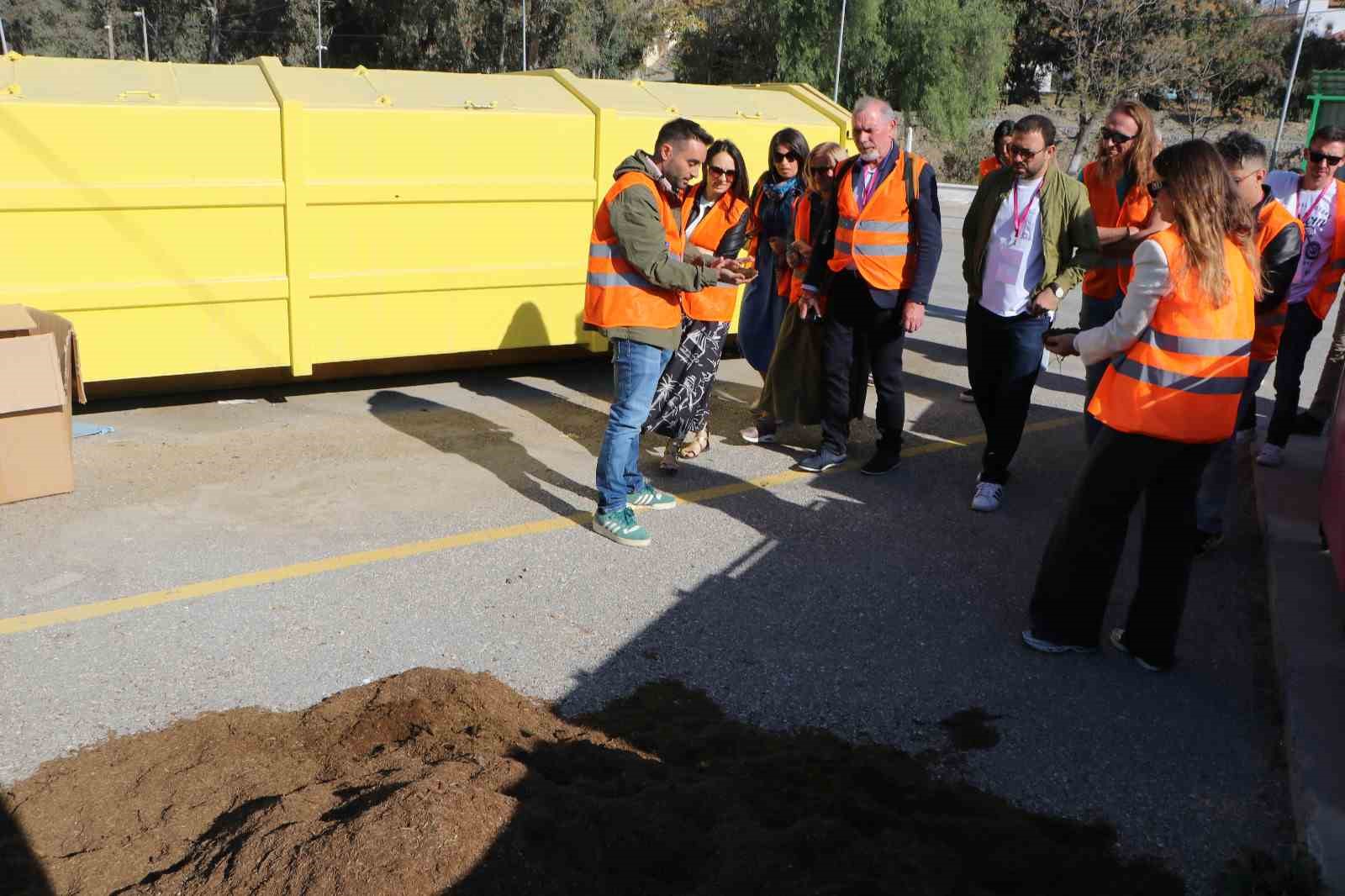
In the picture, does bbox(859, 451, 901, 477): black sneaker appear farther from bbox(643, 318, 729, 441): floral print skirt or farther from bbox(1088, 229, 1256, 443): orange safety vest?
bbox(1088, 229, 1256, 443): orange safety vest

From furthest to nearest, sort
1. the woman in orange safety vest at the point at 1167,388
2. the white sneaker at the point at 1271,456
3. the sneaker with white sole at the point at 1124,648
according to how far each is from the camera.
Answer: the white sneaker at the point at 1271,456, the sneaker with white sole at the point at 1124,648, the woman in orange safety vest at the point at 1167,388

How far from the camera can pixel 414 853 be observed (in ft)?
8.55

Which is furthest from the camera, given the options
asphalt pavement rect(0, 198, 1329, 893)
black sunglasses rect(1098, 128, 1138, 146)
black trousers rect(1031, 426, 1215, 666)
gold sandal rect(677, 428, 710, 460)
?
gold sandal rect(677, 428, 710, 460)

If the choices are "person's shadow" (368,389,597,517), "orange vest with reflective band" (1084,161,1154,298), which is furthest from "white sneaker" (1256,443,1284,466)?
"person's shadow" (368,389,597,517)

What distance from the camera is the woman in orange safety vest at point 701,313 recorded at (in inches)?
244

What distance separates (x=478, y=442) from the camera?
22.2 feet

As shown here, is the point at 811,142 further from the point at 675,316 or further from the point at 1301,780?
the point at 1301,780

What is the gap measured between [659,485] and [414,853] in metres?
3.65

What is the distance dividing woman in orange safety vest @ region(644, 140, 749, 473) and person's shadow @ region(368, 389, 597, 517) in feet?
1.78

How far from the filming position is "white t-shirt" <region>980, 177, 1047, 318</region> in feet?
18.1

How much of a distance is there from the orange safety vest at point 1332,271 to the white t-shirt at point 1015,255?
1.84 m

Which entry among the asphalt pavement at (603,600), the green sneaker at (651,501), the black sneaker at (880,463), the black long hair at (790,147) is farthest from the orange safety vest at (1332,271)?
the green sneaker at (651,501)

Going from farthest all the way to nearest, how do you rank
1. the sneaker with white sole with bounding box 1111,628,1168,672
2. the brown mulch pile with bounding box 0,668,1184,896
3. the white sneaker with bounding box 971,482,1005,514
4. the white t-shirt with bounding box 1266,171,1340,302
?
the white t-shirt with bounding box 1266,171,1340,302, the white sneaker with bounding box 971,482,1005,514, the sneaker with white sole with bounding box 1111,628,1168,672, the brown mulch pile with bounding box 0,668,1184,896

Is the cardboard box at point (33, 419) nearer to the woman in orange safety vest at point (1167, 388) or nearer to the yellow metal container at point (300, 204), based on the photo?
the yellow metal container at point (300, 204)
